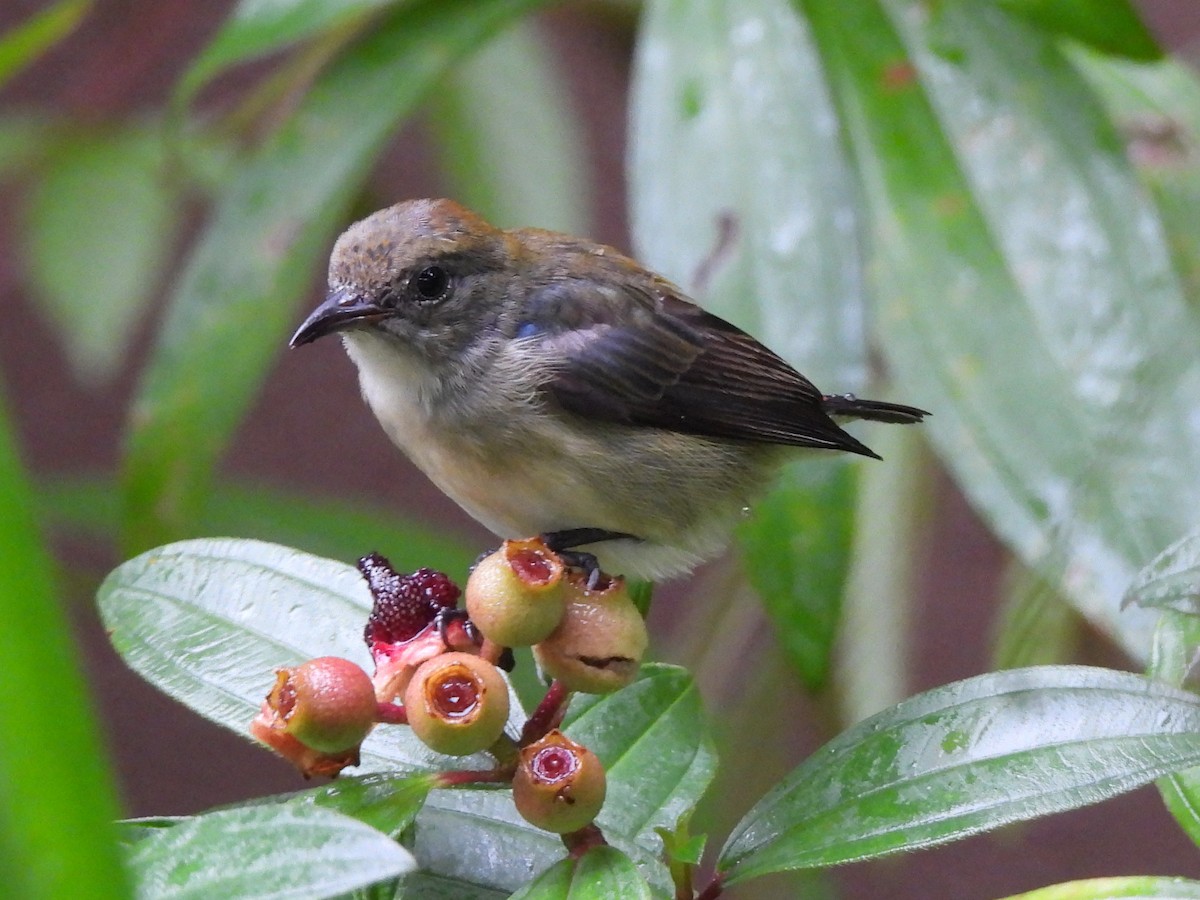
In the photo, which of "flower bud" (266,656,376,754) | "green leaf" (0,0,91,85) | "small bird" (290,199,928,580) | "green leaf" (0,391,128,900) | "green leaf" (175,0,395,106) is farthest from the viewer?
"green leaf" (0,0,91,85)

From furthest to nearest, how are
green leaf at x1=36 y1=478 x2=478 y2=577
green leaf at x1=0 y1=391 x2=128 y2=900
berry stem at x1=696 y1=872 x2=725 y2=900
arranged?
1. green leaf at x1=36 y1=478 x2=478 y2=577
2. berry stem at x1=696 y1=872 x2=725 y2=900
3. green leaf at x1=0 y1=391 x2=128 y2=900

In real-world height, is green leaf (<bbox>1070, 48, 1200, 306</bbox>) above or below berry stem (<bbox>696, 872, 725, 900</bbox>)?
above

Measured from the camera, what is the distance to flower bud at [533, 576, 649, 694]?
3.22 ft

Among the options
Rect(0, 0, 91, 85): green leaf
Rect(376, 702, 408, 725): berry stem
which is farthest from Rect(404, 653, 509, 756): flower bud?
Rect(0, 0, 91, 85): green leaf

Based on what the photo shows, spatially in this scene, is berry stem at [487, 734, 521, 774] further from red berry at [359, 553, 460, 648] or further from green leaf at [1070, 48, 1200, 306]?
green leaf at [1070, 48, 1200, 306]

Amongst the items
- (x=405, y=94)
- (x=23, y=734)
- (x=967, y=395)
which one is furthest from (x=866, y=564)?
(x=23, y=734)

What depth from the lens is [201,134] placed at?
10.3 ft

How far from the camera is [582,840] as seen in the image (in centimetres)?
95

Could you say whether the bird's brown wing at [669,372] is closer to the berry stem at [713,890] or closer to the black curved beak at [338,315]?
the black curved beak at [338,315]

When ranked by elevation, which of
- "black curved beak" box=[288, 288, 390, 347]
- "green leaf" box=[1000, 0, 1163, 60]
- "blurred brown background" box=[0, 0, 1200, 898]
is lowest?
"blurred brown background" box=[0, 0, 1200, 898]

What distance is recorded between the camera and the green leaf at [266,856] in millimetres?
748

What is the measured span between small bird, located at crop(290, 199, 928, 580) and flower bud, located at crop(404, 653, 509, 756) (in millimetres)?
750

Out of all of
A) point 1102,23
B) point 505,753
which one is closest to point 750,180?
point 1102,23

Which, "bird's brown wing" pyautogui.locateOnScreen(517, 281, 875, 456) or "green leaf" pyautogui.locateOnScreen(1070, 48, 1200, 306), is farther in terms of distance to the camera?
"green leaf" pyautogui.locateOnScreen(1070, 48, 1200, 306)
